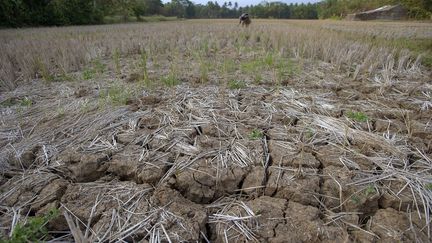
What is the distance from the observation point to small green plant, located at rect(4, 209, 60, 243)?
146 centimetres

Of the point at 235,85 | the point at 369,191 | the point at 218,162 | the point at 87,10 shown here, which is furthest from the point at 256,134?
the point at 87,10

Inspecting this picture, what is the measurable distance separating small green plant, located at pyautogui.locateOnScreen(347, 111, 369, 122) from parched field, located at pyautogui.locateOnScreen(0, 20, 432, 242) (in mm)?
15

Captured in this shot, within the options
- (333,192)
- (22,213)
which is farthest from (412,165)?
(22,213)

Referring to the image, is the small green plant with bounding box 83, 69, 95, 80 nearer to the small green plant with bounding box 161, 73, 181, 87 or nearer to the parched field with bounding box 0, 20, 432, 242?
the parched field with bounding box 0, 20, 432, 242

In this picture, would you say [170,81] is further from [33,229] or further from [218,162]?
[33,229]

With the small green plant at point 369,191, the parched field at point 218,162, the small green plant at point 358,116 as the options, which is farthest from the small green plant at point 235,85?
the small green plant at point 369,191

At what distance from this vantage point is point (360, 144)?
233 centimetres

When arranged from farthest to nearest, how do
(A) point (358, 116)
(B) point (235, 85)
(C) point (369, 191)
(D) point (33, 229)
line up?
(B) point (235, 85) < (A) point (358, 116) < (C) point (369, 191) < (D) point (33, 229)

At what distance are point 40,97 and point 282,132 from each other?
3198 millimetres

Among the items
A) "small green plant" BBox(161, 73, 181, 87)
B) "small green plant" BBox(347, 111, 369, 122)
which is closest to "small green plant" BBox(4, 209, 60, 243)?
"small green plant" BBox(161, 73, 181, 87)

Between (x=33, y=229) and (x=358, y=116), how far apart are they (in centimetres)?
287

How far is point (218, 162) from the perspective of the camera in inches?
82.9

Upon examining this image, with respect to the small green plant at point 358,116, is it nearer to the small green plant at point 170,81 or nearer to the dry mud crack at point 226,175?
the dry mud crack at point 226,175

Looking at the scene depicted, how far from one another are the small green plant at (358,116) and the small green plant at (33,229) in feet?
8.92
